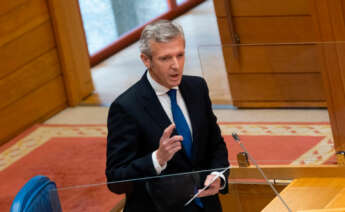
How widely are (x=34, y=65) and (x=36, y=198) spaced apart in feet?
12.2

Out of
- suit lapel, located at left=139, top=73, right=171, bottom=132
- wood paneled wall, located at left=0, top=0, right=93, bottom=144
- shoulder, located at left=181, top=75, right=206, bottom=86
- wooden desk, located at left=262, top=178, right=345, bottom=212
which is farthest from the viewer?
wood paneled wall, located at left=0, top=0, right=93, bottom=144

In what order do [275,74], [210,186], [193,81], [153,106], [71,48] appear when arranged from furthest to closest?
[71,48], [275,74], [193,81], [153,106], [210,186]

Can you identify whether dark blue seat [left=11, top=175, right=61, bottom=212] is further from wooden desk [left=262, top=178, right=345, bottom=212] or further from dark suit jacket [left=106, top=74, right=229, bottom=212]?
wooden desk [left=262, top=178, right=345, bottom=212]

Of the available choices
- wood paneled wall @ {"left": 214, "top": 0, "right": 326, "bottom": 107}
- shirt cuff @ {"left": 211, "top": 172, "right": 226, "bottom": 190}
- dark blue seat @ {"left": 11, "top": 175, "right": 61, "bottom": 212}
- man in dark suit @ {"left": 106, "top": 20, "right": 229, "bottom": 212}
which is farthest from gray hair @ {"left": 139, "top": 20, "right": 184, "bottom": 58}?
dark blue seat @ {"left": 11, "top": 175, "right": 61, "bottom": 212}

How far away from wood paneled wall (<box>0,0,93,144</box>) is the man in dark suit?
10.9 feet

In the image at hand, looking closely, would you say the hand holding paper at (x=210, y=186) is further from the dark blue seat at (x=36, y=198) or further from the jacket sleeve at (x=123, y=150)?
the dark blue seat at (x=36, y=198)

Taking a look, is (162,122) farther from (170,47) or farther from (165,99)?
(170,47)

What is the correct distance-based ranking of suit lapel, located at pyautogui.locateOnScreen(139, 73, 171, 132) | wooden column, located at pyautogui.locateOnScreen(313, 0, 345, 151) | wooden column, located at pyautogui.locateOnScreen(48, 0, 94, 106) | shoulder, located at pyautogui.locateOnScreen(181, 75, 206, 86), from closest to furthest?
suit lapel, located at pyautogui.locateOnScreen(139, 73, 171, 132), shoulder, located at pyautogui.locateOnScreen(181, 75, 206, 86), wooden column, located at pyautogui.locateOnScreen(313, 0, 345, 151), wooden column, located at pyautogui.locateOnScreen(48, 0, 94, 106)

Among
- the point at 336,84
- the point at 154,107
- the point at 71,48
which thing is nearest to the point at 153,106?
the point at 154,107

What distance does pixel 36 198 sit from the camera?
2406 mm

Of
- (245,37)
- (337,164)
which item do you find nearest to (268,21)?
(245,37)

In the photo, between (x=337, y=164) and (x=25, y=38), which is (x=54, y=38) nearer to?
(x=25, y=38)

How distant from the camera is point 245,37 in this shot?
5.44 m

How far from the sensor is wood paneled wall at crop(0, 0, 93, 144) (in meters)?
5.77
